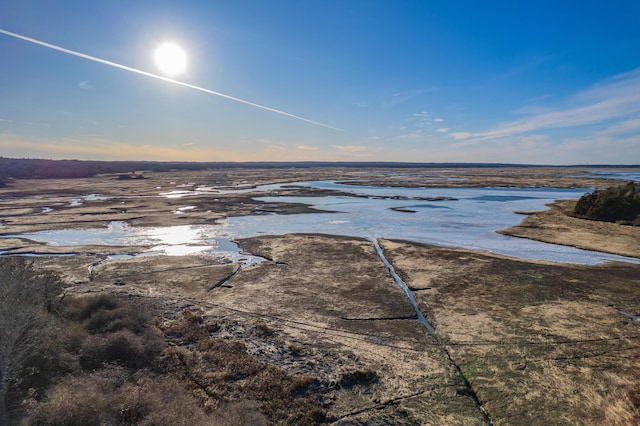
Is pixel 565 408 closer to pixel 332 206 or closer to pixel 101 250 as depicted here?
pixel 101 250

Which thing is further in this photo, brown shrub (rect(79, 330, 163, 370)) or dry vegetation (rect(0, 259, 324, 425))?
brown shrub (rect(79, 330, 163, 370))

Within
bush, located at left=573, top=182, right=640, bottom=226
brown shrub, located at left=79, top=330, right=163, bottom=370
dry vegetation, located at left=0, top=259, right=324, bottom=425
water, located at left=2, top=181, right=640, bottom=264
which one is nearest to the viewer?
dry vegetation, located at left=0, top=259, right=324, bottom=425

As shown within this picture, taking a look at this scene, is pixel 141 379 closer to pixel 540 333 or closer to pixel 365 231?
pixel 540 333

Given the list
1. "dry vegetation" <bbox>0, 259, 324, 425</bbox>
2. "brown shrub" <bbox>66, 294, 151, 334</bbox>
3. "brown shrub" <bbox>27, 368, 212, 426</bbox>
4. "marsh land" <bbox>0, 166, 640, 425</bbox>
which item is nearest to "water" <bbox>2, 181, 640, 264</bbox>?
"marsh land" <bbox>0, 166, 640, 425</bbox>

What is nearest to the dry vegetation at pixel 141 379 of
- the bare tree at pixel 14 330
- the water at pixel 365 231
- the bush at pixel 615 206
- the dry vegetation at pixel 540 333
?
the bare tree at pixel 14 330

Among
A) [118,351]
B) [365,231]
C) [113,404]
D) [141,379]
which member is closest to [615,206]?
[365,231]

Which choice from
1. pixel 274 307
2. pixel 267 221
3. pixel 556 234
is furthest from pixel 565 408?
pixel 267 221

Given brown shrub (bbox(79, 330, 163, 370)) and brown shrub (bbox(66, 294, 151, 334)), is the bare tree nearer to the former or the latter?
brown shrub (bbox(79, 330, 163, 370))
